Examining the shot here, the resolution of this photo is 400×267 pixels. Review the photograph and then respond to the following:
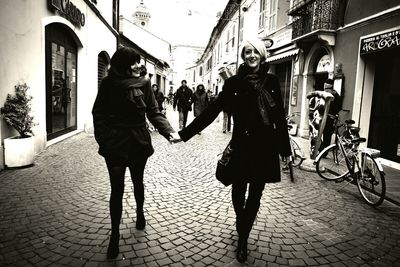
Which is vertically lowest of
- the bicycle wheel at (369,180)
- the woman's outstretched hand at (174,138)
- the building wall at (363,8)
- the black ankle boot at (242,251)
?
the black ankle boot at (242,251)

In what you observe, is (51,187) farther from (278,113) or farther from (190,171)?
(278,113)

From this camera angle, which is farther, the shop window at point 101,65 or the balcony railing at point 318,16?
the shop window at point 101,65

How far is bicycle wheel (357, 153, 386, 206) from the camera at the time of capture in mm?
4844

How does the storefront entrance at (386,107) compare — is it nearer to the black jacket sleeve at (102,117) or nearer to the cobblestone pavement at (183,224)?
the cobblestone pavement at (183,224)

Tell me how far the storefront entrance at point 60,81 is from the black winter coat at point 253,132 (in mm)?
7009

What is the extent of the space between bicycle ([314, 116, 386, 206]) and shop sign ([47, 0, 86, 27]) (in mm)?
7181

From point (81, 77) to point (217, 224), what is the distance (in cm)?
938

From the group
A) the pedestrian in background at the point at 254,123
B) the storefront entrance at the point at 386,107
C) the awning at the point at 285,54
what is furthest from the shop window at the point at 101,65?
the pedestrian in background at the point at 254,123

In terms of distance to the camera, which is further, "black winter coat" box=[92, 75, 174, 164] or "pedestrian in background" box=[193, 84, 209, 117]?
"pedestrian in background" box=[193, 84, 209, 117]

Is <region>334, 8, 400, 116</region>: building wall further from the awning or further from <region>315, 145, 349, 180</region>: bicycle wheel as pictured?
<region>315, 145, 349, 180</region>: bicycle wheel

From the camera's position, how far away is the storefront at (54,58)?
6121mm

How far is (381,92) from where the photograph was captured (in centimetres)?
840

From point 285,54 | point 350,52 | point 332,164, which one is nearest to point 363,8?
point 350,52

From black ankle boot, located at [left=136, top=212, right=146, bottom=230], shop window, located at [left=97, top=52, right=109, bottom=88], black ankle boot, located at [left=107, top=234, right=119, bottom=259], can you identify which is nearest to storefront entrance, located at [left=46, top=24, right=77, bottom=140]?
shop window, located at [left=97, top=52, right=109, bottom=88]
